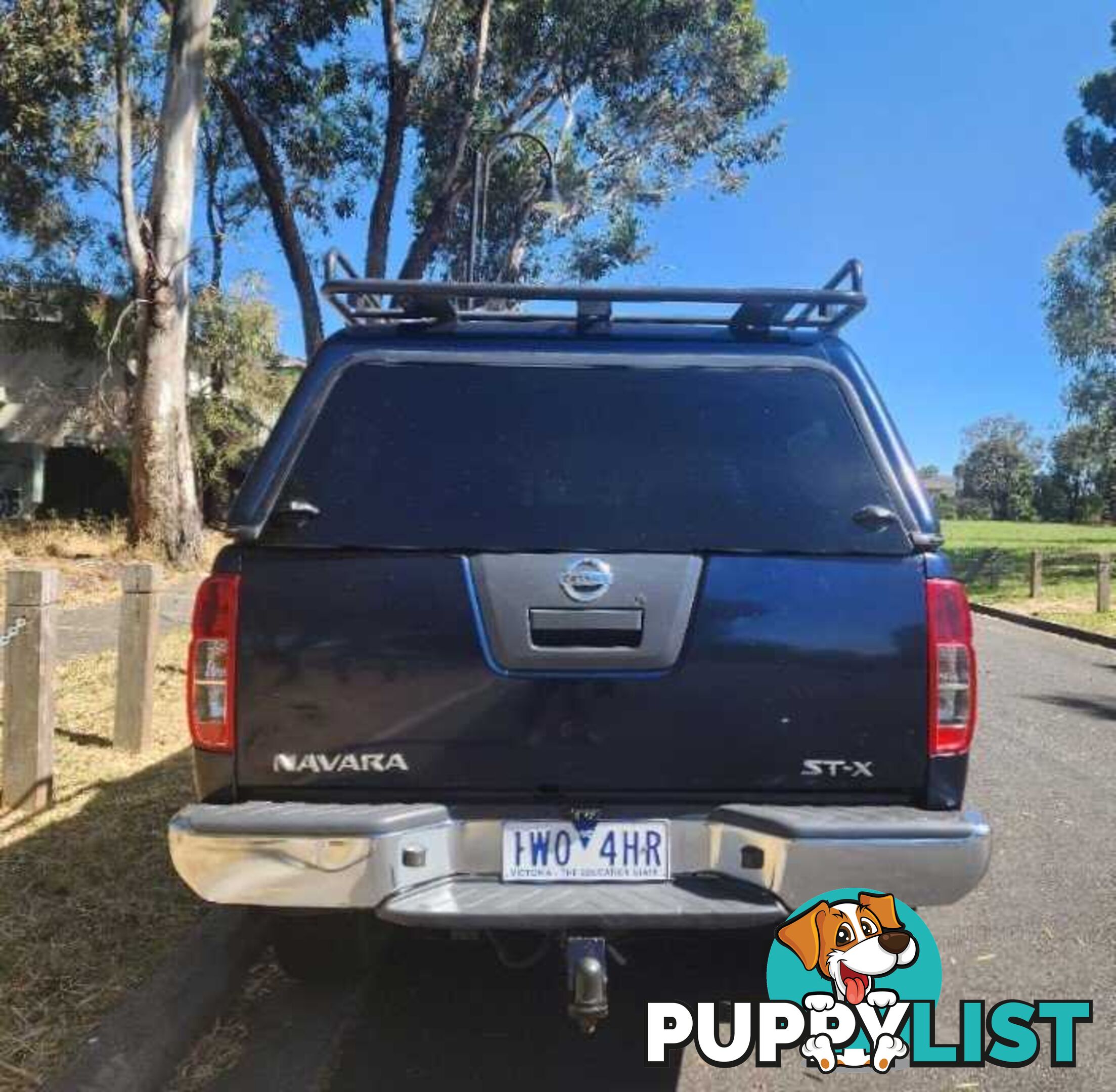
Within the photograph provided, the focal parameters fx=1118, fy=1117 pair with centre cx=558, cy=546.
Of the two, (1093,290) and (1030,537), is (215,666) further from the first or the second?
(1030,537)

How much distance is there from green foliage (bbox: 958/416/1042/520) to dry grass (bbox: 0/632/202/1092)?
108 metres

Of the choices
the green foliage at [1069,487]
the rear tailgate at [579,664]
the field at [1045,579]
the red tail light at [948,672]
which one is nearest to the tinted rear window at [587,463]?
the rear tailgate at [579,664]

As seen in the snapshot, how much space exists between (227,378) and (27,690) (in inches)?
855

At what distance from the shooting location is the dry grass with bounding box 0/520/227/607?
13.9 metres

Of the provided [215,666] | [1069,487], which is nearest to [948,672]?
[215,666]

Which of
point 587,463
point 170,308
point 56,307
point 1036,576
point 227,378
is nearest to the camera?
point 587,463

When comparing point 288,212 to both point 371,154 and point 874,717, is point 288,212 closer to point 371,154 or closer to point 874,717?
point 371,154

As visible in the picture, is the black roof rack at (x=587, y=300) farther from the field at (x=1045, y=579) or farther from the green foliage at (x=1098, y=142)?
the green foliage at (x=1098, y=142)

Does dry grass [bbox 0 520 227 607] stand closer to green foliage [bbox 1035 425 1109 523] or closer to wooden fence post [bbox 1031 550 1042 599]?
wooden fence post [bbox 1031 550 1042 599]

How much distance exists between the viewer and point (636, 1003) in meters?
3.71

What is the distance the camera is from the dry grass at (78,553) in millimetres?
13898

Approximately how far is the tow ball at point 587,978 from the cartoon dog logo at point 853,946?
0.50 meters

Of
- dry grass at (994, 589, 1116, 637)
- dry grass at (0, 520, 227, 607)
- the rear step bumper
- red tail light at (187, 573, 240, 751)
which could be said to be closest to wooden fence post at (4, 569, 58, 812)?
red tail light at (187, 573, 240, 751)

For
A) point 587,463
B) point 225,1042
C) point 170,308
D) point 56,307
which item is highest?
point 56,307
